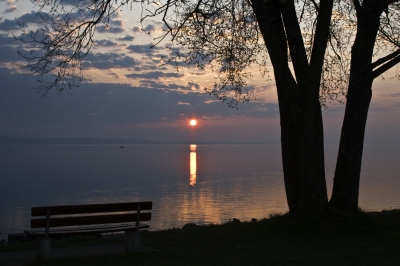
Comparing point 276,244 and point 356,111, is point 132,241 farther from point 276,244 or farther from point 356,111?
point 356,111

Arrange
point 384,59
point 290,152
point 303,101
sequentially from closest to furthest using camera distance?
point 303,101 < point 384,59 < point 290,152

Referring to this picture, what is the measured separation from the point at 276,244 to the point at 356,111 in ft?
12.1

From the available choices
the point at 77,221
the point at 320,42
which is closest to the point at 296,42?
the point at 320,42

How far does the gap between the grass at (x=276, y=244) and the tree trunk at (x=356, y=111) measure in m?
0.56

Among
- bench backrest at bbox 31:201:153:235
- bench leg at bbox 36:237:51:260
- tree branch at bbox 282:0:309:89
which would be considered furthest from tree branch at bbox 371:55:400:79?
bench leg at bbox 36:237:51:260

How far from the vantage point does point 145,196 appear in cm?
3238

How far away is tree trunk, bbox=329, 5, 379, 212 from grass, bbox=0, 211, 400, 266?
0.56 metres

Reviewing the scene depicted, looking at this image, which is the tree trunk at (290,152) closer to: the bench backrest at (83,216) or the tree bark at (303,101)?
the tree bark at (303,101)

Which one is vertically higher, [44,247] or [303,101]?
[303,101]

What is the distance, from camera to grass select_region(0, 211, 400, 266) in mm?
7664

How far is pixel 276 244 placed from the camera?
9039mm

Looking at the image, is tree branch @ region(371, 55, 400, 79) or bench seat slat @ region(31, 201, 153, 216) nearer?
bench seat slat @ region(31, 201, 153, 216)

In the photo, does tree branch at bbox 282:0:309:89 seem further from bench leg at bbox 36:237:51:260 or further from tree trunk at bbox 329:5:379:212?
bench leg at bbox 36:237:51:260

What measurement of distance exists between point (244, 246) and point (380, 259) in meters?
2.33
